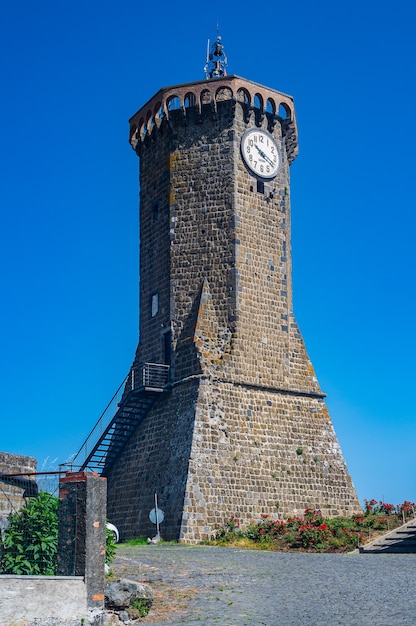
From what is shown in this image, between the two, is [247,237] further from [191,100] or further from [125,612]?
[125,612]

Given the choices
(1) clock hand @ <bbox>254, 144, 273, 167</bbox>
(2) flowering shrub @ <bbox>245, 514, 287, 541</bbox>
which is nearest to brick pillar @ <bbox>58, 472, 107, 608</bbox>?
(2) flowering shrub @ <bbox>245, 514, 287, 541</bbox>

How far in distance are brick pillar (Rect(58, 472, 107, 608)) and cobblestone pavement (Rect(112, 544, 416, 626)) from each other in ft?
4.19

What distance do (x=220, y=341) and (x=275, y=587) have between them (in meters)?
13.3

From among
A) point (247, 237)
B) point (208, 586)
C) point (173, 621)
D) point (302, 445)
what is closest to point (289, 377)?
point (302, 445)

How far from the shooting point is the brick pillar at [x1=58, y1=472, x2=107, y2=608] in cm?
1273

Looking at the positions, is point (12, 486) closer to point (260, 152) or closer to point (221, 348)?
point (221, 348)

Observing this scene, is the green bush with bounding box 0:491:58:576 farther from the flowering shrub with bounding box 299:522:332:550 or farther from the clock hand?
the clock hand

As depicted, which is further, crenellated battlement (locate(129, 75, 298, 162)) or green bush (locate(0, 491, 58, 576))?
crenellated battlement (locate(129, 75, 298, 162))

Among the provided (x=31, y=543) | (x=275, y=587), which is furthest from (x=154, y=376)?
(x=31, y=543)

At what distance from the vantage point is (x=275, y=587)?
1557cm

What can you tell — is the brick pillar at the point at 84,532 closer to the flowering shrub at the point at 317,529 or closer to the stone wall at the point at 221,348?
the flowering shrub at the point at 317,529

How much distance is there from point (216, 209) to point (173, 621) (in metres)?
18.3

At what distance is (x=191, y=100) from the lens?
3080cm

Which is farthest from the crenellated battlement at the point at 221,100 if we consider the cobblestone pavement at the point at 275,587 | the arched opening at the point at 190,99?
the cobblestone pavement at the point at 275,587
